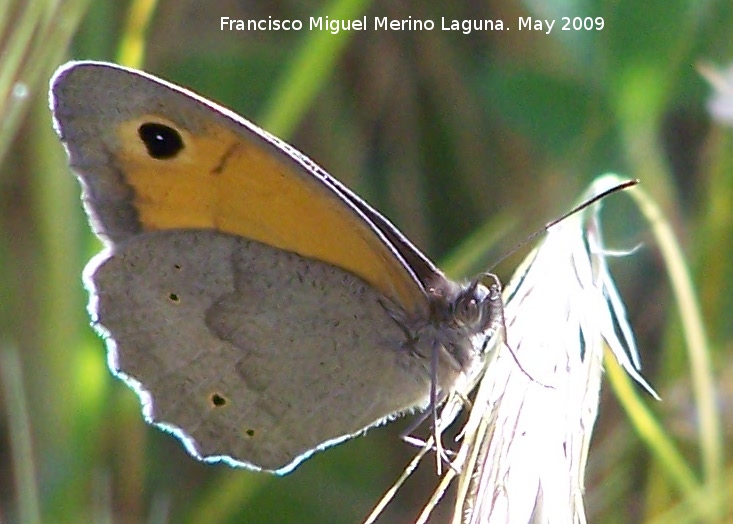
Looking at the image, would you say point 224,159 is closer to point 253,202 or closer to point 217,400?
point 253,202

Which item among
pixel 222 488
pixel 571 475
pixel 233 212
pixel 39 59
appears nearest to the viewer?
pixel 571 475

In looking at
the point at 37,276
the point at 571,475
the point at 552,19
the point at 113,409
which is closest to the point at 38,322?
the point at 37,276

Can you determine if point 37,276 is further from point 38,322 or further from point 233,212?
point 233,212

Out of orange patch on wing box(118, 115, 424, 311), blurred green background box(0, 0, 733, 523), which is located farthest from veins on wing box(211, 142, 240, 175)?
blurred green background box(0, 0, 733, 523)

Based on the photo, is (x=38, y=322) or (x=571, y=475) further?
(x=38, y=322)

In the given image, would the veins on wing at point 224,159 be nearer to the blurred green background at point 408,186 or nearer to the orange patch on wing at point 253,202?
the orange patch on wing at point 253,202

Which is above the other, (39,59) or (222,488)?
(39,59)

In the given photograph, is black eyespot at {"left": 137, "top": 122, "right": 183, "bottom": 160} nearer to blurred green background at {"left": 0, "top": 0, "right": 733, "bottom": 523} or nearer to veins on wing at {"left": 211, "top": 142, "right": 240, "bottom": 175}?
veins on wing at {"left": 211, "top": 142, "right": 240, "bottom": 175}

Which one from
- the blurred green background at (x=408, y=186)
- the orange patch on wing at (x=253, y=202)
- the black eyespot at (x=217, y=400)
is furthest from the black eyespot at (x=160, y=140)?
the black eyespot at (x=217, y=400)

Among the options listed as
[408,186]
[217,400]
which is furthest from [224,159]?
[408,186]
